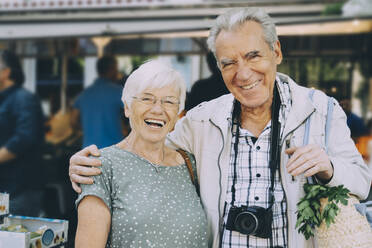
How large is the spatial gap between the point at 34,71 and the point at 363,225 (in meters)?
4.25

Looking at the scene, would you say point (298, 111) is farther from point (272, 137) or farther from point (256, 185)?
point (256, 185)

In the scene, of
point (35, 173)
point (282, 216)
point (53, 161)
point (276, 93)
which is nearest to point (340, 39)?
point (276, 93)

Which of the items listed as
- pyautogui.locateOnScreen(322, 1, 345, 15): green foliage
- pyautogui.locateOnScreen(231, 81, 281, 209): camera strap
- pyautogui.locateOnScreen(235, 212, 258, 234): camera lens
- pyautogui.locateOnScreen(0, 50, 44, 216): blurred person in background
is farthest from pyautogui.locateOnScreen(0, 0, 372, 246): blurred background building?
pyautogui.locateOnScreen(235, 212, 258, 234): camera lens

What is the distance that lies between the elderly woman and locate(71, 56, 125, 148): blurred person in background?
2.20 metres

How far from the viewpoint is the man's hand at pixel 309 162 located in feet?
5.51

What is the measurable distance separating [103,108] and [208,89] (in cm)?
143

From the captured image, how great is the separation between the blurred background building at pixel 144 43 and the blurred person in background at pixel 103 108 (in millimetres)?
160

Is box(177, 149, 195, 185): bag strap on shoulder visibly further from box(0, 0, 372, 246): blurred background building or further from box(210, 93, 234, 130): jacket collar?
box(0, 0, 372, 246): blurred background building

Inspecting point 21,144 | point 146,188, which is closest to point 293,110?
point 146,188

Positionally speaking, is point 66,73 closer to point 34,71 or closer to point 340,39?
point 34,71

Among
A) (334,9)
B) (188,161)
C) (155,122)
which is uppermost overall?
(334,9)

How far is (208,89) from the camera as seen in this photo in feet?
10.2

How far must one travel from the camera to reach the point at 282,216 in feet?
6.26

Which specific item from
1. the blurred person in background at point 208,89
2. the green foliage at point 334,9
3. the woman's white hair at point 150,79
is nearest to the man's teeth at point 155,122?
the woman's white hair at point 150,79
